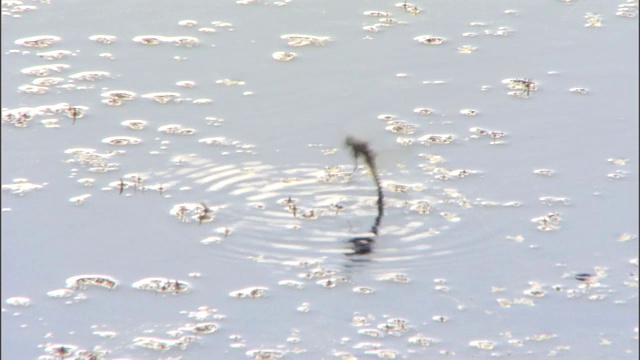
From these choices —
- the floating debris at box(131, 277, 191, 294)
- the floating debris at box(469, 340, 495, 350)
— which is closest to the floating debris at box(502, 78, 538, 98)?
the floating debris at box(469, 340, 495, 350)

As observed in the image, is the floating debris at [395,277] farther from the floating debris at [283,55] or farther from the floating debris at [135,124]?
the floating debris at [283,55]

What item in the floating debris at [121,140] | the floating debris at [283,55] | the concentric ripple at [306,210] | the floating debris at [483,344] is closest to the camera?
the floating debris at [483,344]

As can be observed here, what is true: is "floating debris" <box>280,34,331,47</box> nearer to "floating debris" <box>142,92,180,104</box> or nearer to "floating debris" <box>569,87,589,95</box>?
"floating debris" <box>142,92,180,104</box>

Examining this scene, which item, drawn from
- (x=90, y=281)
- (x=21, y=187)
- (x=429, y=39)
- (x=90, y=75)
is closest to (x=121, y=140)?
(x=21, y=187)

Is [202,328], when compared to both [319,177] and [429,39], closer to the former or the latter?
[319,177]

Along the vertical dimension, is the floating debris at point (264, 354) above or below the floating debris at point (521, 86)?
below

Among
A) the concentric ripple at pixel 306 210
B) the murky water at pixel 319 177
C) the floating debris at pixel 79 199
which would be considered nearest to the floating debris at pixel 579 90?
the murky water at pixel 319 177

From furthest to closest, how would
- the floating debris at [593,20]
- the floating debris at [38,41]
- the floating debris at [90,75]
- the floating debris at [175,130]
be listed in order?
A: the floating debris at [593,20]
the floating debris at [38,41]
the floating debris at [90,75]
the floating debris at [175,130]

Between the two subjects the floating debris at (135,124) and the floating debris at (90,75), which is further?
the floating debris at (90,75)
